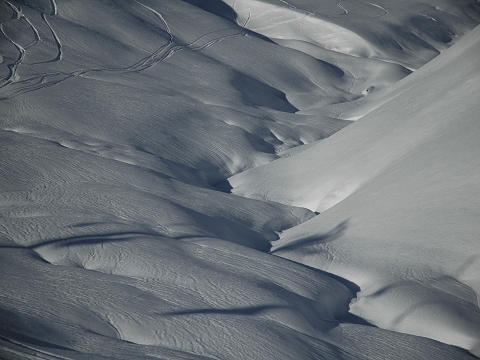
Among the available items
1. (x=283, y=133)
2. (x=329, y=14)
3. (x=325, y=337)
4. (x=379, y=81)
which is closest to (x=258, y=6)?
(x=329, y=14)

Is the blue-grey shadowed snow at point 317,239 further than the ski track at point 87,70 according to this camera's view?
No

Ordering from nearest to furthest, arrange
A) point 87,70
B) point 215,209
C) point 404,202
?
point 404,202 → point 215,209 → point 87,70

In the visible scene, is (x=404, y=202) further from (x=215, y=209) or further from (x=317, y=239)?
(x=215, y=209)

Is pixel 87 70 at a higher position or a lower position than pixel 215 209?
higher

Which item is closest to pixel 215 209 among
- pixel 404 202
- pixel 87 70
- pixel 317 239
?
pixel 317 239

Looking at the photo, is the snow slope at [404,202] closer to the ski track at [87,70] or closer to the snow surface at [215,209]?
the snow surface at [215,209]

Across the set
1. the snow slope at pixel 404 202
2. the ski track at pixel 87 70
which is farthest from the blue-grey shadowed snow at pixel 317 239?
the ski track at pixel 87 70
